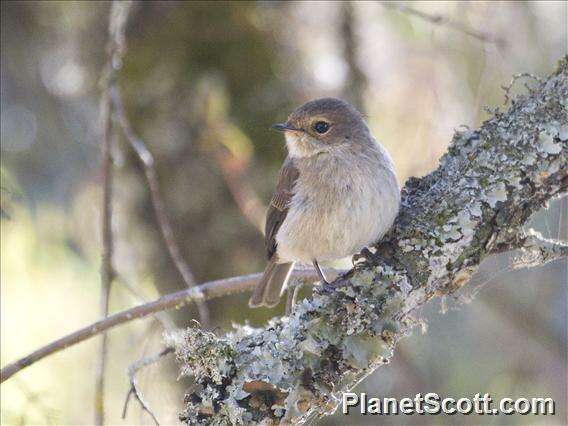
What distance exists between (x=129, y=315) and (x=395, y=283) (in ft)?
3.27

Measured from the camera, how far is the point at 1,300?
447 cm

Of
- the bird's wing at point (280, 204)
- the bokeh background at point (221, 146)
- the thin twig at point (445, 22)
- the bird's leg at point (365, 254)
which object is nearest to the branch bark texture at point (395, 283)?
the bird's leg at point (365, 254)

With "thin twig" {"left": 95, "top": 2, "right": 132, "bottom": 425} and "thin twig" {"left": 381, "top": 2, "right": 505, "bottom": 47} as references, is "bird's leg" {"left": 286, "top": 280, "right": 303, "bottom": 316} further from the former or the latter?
"thin twig" {"left": 381, "top": 2, "right": 505, "bottom": 47}

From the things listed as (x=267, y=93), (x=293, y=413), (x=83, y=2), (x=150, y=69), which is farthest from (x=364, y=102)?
(x=293, y=413)

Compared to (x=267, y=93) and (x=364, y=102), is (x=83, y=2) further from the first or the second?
(x=364, y=102)

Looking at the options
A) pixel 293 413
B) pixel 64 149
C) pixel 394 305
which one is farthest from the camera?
pixel 64 149

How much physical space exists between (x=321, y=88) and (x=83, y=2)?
Answer: 5.38 feet

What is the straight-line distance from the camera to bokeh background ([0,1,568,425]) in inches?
174

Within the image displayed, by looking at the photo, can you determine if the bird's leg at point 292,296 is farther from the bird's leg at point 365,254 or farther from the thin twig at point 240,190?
the thin twig at point 240,190

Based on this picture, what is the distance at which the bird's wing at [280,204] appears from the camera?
147 inches

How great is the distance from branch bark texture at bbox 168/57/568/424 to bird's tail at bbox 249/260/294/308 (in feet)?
4.04

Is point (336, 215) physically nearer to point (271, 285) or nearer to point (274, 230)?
point (274, 230)

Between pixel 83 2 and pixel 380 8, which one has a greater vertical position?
pixel 83 2

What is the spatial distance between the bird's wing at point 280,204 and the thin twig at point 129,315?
572 mm
